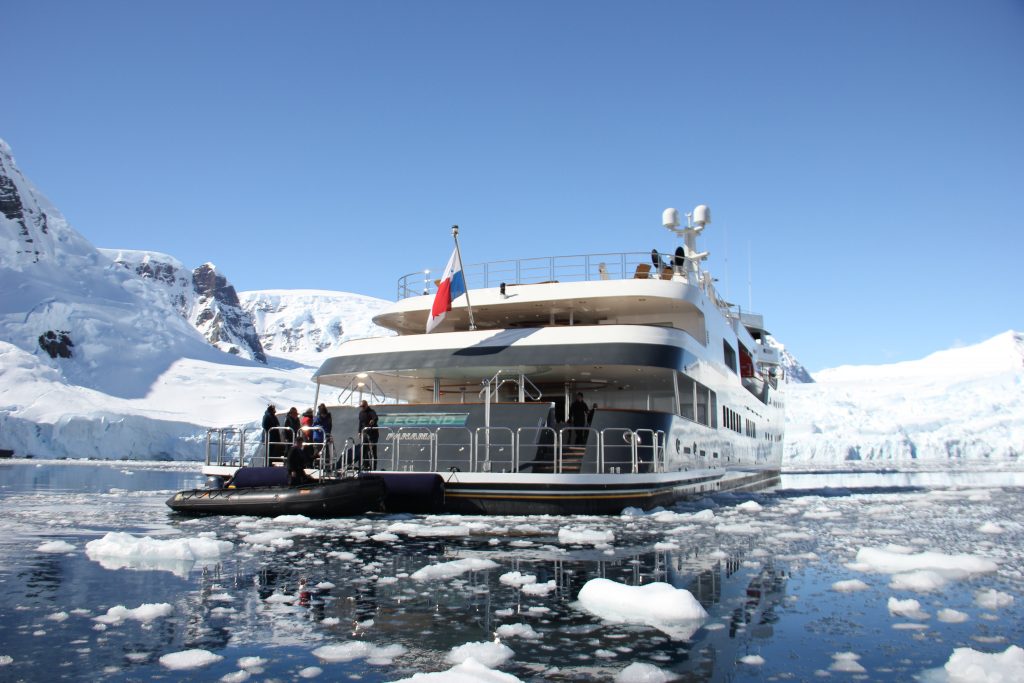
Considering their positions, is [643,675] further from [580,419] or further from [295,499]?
[580,419]

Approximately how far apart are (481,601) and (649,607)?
1274 mm

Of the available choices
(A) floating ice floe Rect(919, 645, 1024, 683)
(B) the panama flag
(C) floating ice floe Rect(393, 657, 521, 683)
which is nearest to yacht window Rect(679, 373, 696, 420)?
(B) the panama flag

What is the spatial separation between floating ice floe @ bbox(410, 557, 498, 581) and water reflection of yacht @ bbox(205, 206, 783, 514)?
169 inches

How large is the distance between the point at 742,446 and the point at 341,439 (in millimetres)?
13522

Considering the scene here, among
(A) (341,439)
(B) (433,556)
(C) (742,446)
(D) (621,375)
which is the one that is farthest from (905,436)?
(B) (433,556)

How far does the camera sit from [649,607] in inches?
209

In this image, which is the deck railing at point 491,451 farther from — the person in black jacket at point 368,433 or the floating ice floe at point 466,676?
the floating ice floe at point 466,676

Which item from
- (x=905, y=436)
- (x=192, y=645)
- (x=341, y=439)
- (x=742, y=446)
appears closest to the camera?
(x=192, y=645)

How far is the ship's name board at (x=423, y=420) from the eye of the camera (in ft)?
44.2

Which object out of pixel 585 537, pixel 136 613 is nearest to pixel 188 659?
pixel 136 613

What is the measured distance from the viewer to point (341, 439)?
14.3 meters

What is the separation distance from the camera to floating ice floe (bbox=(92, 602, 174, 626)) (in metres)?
5.06

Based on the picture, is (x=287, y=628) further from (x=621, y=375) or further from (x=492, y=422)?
(x=621, y=375)

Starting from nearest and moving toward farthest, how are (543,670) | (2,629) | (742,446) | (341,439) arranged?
(543,670), (2,629), (341,439), (742,446)
